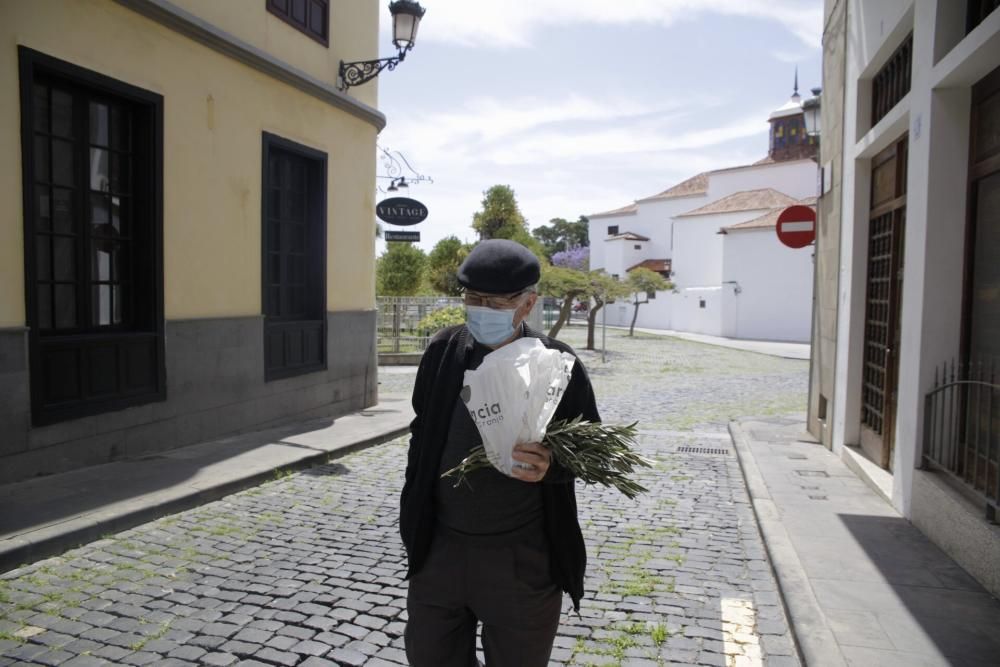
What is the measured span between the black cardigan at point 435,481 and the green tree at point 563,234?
286ft

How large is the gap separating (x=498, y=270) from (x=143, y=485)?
5.16 meters

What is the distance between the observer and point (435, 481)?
2.56 m

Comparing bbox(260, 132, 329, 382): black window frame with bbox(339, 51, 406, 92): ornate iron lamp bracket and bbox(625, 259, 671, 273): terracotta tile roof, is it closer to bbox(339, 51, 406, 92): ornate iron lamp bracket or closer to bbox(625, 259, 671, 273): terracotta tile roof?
bbox(339, 51, 406, 92): ornate iron lamp bracket

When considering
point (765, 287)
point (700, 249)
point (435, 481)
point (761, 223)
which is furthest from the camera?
point (700, 249)

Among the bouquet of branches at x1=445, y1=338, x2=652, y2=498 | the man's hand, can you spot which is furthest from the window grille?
the man's hand

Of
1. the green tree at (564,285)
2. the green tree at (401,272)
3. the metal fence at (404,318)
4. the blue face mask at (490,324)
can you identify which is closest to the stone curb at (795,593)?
the blue face mask at (490,324)

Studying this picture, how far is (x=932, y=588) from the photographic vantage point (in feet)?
14.4

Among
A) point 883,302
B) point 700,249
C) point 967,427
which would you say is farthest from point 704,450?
point 700,249

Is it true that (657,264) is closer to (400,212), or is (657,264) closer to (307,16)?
(400,212)

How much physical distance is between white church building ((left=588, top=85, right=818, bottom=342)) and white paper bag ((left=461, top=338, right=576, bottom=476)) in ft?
87.2

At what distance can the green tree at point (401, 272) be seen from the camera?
31.8 metres

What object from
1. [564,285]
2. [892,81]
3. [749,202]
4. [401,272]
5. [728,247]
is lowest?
[564,285]

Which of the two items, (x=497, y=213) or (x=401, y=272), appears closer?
(x=401, y=272)

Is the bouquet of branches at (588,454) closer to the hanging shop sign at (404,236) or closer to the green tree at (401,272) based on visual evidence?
the hanging shop sign at (404,236)
